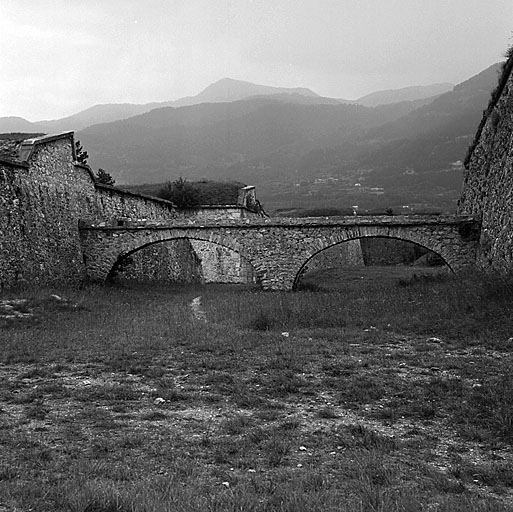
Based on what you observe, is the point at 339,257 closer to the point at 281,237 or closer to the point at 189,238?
the point at 281,237

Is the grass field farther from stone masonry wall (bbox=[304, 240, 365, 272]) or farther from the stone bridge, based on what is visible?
stone masonry wall (bbox=[304, 240, 365, 272])

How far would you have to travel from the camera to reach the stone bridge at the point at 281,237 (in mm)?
21891

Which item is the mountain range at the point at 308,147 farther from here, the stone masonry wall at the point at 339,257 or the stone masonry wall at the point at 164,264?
the stone masonry wall at the point at 164,264

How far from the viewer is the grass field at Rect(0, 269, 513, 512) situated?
4.14 metres

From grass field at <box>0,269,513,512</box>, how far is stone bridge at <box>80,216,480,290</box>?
888 centimetres

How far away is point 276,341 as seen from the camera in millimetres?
10906

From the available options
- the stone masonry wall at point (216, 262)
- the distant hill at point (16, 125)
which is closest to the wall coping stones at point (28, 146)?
the stone masonry wall at point (216, 262)

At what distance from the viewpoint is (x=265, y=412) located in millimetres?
6445

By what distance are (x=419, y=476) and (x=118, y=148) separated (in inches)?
4756

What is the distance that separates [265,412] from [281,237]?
17383 mm

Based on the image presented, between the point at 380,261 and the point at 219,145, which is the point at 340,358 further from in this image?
the point at 219,145

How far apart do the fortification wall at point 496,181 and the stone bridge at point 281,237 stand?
137 centimetres

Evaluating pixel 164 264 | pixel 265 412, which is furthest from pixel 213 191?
pixel 265 412

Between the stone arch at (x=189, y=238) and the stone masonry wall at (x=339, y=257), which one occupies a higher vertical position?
the stone arch at (x=189, y=238)
